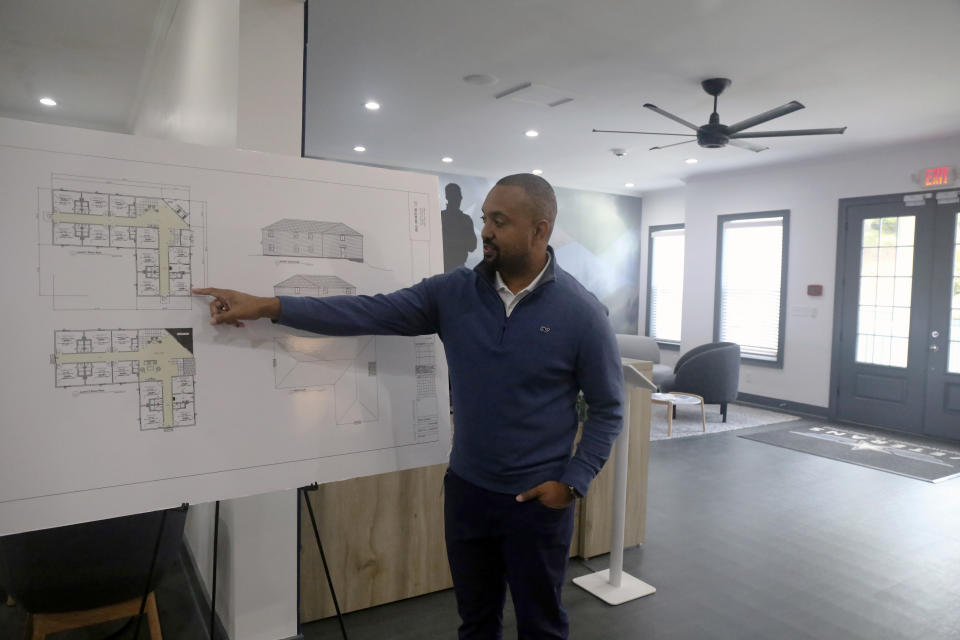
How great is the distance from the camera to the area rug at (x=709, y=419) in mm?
5875

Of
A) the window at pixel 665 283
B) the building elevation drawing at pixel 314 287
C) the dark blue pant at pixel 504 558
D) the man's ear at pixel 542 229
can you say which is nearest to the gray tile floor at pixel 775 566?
the dark blue pant at pixel 504 558

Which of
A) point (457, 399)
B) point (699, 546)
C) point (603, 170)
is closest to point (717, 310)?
point (603, 170)

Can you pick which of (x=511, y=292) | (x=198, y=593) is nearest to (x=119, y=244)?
(x=511, y=292)

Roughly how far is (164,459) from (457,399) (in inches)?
29.0

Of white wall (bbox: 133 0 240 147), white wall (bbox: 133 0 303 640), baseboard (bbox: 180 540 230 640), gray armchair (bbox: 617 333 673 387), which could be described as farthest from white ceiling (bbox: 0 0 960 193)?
baseboard (bbox: 180 540 230 640)

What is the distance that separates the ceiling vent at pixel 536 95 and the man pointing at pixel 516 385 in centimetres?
330

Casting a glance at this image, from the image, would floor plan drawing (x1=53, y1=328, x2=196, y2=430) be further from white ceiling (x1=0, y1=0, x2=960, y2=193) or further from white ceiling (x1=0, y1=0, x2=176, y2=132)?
white ceiling (x1=0, y1=0, x2=176, y2=132)

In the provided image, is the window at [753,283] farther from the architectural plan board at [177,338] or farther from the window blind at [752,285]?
the architectural plan board at [177,338]

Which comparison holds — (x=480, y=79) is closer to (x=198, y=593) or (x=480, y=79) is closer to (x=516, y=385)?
(x=516, y=385)

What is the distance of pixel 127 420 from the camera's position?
139 centimetres

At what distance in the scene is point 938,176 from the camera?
19.0ft

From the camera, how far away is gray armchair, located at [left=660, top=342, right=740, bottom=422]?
6391 mm

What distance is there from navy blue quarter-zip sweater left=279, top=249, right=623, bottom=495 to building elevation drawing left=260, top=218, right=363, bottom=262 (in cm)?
16

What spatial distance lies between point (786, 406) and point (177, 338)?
23.6 ft
